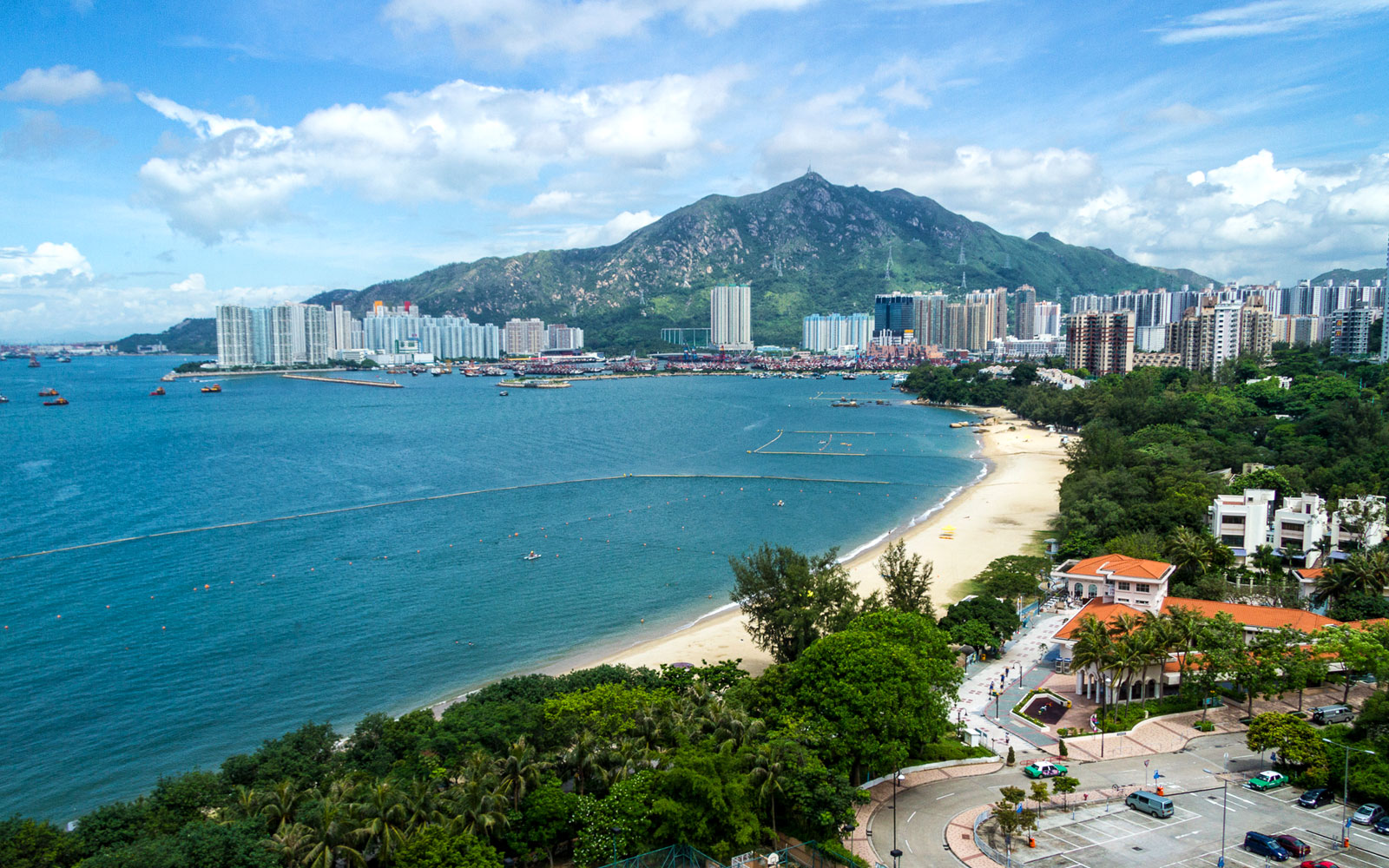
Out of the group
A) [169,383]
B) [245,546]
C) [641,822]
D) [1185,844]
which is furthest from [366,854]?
[169,383]

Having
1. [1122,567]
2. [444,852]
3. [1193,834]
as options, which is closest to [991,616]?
[1122,567]

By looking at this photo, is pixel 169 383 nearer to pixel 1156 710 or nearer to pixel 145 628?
pixel 145 628

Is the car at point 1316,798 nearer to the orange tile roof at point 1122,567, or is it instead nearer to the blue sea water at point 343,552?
the orange tile roof at point 1122,567

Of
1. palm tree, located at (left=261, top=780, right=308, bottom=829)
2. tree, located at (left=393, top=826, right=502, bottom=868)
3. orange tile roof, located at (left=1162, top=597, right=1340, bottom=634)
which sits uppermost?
orange tile roof, located at (left=1162, top=597, right=1340, bottom=634)

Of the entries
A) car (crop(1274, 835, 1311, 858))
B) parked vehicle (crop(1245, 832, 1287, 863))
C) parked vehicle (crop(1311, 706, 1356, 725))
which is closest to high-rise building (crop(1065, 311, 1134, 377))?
parked vehicle (crop(1311, 706, 1356, 725))

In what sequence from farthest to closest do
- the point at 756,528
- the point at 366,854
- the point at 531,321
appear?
the point at 531,321 < the point at 756,528 < the point at 366,854

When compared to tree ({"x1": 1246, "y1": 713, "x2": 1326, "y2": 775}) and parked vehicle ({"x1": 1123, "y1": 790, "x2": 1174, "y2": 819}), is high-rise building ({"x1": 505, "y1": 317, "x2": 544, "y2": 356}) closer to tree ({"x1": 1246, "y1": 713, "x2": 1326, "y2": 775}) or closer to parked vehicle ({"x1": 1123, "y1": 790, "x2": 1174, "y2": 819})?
tree ({"x1": 1246, "y1": 713, "x2": 1326, "y2": 775})
